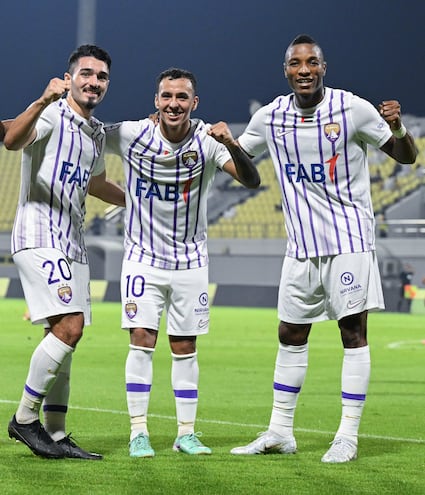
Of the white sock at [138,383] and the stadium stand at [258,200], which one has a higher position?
the stadium stand at [258,200]

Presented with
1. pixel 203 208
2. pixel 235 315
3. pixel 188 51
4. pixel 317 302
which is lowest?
pixel 235 315

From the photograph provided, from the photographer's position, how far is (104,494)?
462 cm

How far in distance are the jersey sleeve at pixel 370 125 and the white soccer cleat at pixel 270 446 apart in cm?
167

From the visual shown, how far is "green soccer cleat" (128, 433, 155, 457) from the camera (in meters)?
5.66

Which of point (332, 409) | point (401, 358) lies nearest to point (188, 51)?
point (401, 358)

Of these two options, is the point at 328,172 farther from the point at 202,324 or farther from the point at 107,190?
the point at 107,190

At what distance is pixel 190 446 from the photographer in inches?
232

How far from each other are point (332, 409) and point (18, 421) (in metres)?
3.32

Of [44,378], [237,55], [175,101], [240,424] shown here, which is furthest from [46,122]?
[237,55]

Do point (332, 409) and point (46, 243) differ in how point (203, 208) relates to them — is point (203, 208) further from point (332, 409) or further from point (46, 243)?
point (332, 409)

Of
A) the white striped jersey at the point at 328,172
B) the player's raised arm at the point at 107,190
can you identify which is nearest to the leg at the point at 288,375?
the white striped jersey at the point at 328,172

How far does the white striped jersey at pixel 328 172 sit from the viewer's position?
5.95 metres

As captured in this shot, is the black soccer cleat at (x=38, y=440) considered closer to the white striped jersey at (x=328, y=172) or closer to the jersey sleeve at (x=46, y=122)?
the jersey sleeve at (x=46, y=122)

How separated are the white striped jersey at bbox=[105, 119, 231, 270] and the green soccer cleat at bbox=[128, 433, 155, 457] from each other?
93 cm
